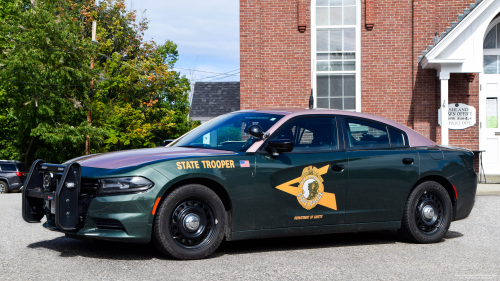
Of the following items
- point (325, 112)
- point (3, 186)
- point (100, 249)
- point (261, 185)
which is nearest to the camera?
point (261, 185)

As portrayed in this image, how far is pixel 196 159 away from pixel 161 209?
0.62 m

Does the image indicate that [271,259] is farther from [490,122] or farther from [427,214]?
[490,122]

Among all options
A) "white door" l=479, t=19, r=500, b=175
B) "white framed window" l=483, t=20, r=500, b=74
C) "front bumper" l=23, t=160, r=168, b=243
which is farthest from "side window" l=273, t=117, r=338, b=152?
"white framed window" l=483, t=20, r=500, b=74

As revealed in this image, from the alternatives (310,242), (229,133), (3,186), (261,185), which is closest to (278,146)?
(261,185)

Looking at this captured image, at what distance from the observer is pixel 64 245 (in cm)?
609

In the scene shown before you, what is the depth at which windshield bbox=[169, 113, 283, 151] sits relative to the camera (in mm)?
5902

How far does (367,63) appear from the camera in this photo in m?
16.2

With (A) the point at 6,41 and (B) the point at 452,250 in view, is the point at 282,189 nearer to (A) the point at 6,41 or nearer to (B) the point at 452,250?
(B) the point at 452,250

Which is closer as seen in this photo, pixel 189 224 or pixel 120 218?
pixel 120 218

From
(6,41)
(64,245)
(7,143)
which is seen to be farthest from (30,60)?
(64,245)

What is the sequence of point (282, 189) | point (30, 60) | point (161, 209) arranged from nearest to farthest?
1. point (161, 209)
2. point (282, 189)
3. point (30, 60)

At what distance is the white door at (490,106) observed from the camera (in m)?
15.8

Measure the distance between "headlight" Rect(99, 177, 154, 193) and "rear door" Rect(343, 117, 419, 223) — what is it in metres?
2.45

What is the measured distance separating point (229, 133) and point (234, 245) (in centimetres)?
134
